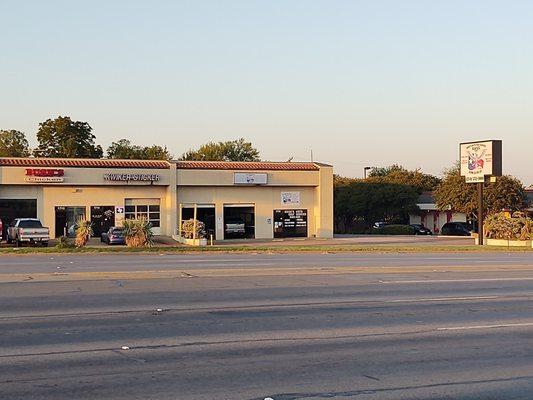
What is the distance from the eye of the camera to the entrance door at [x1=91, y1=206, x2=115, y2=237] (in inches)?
2295

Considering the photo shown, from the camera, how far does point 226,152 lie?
109750 millimetres

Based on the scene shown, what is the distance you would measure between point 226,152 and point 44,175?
182 feet

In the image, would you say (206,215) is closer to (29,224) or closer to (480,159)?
(29,224)

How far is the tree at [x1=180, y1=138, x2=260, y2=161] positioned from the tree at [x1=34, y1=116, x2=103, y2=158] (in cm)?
1412

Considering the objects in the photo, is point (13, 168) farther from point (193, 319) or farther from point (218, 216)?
point (193, 319)

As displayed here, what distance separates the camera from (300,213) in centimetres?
6406

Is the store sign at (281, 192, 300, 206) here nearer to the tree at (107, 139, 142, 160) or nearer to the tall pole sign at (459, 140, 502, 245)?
the tall pole sign at (459, 140, 502, 245)

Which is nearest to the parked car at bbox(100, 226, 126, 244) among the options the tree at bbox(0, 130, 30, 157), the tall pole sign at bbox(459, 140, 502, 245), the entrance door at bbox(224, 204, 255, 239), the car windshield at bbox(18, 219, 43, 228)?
the car windshield at bbox(18, 219, 43, 228)

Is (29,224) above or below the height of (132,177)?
below

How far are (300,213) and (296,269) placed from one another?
39232mm

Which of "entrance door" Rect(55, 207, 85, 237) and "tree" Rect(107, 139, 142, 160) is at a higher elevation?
"tree" Rect(107, 139, 142, 160)

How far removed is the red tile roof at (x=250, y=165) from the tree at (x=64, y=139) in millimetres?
44757

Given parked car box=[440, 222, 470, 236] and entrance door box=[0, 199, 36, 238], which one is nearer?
entrance door box=[0, 199, 36, 238]

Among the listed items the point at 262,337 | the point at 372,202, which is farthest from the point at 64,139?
the point at 262,337
